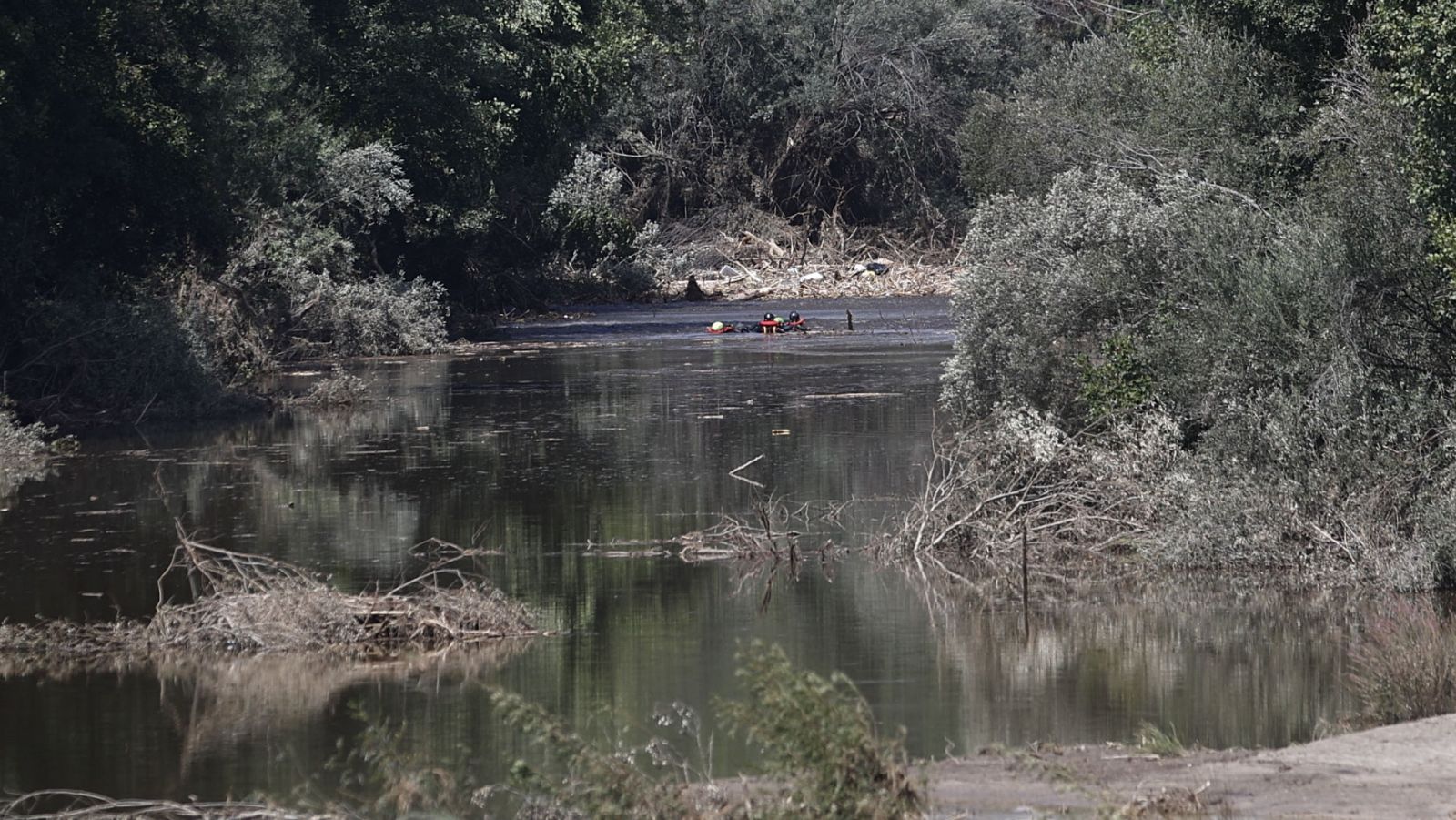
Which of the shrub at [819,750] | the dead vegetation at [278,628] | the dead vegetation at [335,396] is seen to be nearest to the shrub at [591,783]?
the shrub at [819,750]

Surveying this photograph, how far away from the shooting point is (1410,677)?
11000 mm

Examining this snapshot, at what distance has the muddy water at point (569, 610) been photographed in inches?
454

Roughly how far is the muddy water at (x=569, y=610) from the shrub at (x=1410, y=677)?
0.51 meters

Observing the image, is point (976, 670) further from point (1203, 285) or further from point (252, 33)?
point (252, 33)

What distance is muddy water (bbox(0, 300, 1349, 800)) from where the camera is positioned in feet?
37.8

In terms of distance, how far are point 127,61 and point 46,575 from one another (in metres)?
13.4

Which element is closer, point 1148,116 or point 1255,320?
point 1255,320

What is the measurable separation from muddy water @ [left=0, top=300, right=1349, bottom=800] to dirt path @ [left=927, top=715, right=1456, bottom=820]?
912 millimetres

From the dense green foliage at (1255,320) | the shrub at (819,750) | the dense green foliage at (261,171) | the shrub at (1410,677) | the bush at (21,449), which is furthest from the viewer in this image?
the dense green foliage at (261,171)

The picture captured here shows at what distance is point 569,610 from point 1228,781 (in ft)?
22.6

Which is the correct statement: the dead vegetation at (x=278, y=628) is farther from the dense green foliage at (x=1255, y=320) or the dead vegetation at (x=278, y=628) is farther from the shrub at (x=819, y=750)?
the shrub at (x=819, y=750)

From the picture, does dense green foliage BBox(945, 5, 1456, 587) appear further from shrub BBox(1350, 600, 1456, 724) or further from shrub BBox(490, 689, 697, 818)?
shrub BBox(490, 689, 697, 818)

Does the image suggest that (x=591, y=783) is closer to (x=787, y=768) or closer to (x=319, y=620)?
(x=787, y=768)

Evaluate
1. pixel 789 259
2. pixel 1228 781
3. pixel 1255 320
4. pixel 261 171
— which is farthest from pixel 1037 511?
pixel 789 259
